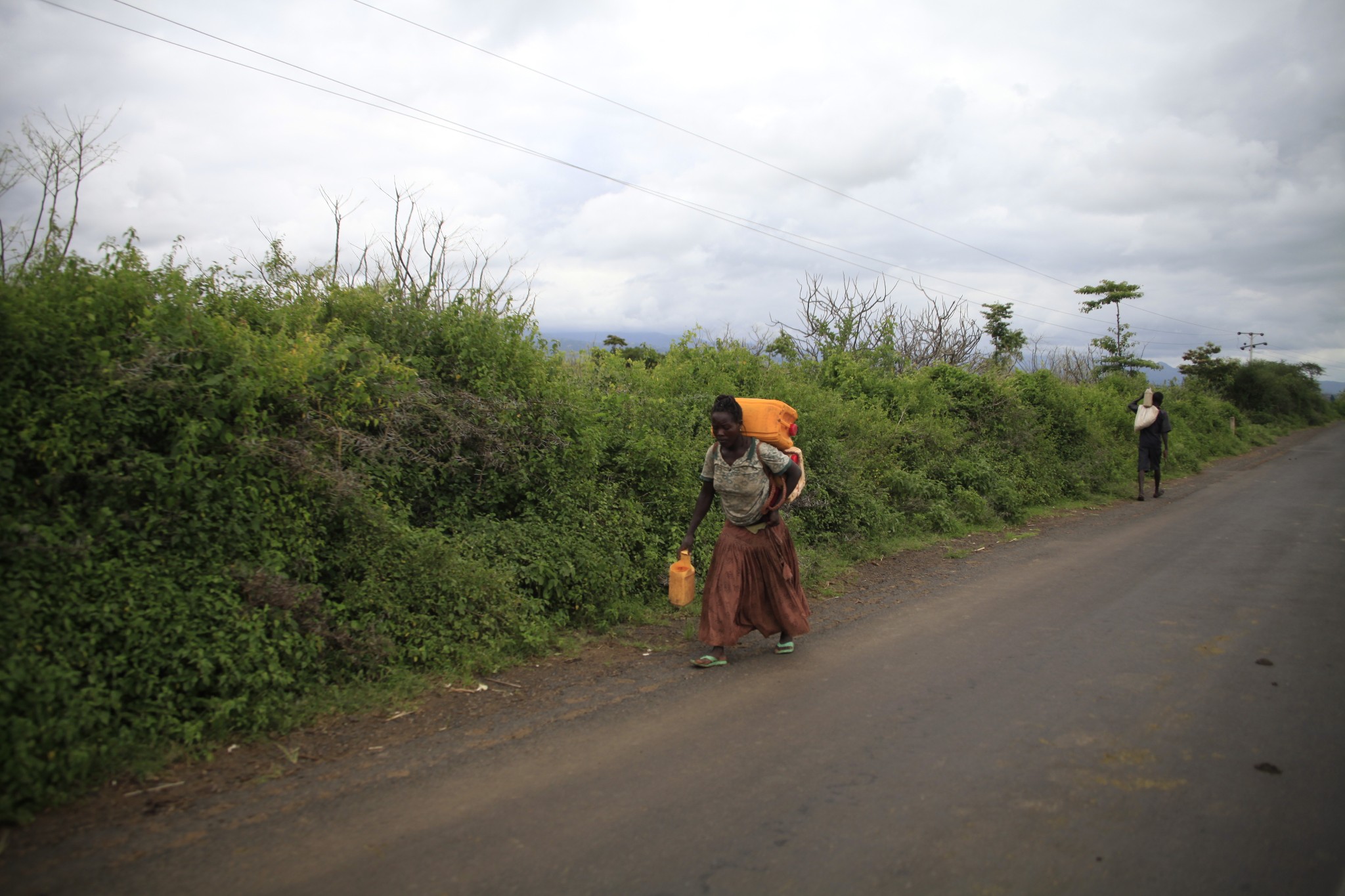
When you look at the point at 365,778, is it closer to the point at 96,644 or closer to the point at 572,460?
the point at 96,644

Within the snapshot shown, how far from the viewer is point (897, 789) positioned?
3494 millimetres

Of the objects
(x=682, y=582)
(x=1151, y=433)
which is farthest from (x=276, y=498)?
(x=1151, y=433)

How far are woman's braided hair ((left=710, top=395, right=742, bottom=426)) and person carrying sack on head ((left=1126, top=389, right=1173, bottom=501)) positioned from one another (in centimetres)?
1235

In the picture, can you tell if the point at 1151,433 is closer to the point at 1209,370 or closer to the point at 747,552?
the point at 747,552

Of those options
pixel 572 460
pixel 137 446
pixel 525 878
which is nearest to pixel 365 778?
pixel 525 878

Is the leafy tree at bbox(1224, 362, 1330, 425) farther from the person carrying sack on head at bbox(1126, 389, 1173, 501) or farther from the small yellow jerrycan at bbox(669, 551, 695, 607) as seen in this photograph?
the small yellow jerrycan at bbox(669, 551, 695, 607)

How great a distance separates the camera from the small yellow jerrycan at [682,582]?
5.41 m

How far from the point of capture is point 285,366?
183 inches

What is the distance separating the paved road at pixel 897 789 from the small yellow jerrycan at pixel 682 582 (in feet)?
1.79

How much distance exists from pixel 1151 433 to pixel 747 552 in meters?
12.6

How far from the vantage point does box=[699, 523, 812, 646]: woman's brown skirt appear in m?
5.35

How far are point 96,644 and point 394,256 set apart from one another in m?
6.99

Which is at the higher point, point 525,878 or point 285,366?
point 285,366

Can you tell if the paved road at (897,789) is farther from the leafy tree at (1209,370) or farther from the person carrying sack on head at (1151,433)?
the leafy tree at (1209,370)
